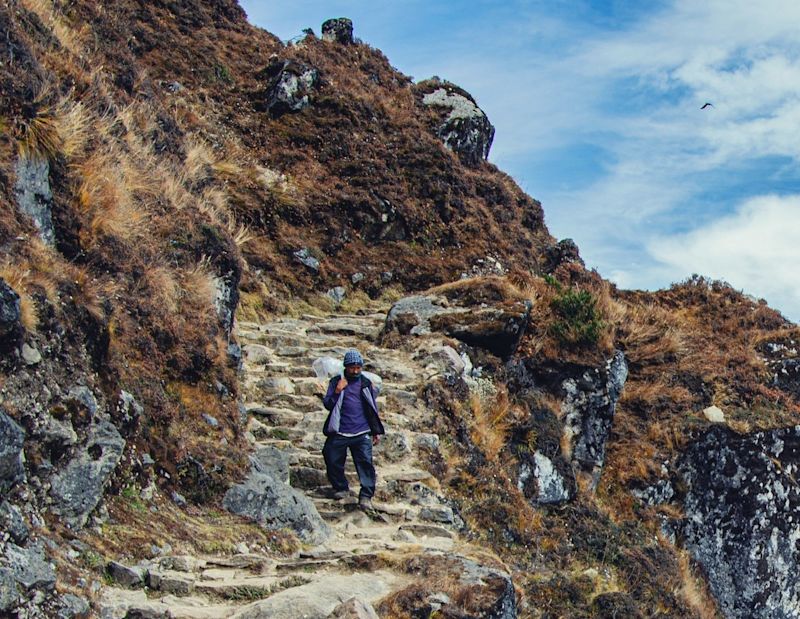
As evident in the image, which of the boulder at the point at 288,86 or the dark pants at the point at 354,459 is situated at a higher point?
the boulder at the point at 288,86

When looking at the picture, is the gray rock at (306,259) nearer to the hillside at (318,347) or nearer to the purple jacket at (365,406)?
the hillside at (318,347)

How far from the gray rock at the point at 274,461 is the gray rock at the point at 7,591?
452 centimetres

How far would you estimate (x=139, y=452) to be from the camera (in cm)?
817

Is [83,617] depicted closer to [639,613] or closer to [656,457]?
[639,613]

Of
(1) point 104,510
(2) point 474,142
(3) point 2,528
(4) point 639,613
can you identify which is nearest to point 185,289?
(1) point 104,510

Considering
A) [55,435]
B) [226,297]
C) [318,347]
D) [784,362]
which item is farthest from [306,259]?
[55,435]

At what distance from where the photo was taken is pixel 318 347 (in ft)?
48.3

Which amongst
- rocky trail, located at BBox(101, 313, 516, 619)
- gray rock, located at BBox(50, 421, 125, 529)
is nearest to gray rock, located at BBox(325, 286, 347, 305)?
rocky trail, located at BBox(101, 313, 516, 619)

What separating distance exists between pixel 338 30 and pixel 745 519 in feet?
73.7

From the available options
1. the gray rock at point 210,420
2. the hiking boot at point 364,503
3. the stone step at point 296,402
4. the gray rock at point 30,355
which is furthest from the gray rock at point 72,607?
the stone step at point 296,402

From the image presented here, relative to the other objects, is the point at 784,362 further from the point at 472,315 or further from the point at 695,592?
the point at 472,315

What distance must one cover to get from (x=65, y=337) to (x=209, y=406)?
9.53ft

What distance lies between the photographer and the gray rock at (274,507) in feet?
28.9

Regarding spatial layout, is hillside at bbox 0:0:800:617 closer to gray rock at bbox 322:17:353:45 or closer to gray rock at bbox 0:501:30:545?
gray rock at bbox 0:501:30:545
